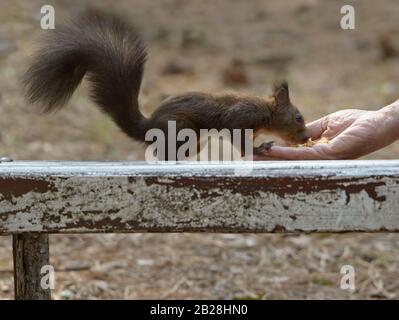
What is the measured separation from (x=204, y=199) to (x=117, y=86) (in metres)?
1.27

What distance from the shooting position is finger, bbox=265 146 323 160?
2.67m

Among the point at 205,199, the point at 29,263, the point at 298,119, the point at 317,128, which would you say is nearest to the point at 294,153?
the point at 317,128

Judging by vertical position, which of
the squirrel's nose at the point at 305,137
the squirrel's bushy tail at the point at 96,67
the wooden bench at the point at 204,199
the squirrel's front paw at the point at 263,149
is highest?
the squirrel's bushy tail at the point at 96,67

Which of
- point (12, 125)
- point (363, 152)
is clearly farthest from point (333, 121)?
point (12, 125)

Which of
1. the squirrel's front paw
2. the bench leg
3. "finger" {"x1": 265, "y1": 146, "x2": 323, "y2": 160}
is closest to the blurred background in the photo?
the squirrel's front paw

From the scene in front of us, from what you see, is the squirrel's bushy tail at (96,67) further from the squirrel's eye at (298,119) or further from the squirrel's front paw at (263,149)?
the squirrel's eye at (298,119)

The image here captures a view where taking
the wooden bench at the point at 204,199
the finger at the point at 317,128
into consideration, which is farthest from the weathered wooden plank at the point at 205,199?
the finger at the point at 317,128

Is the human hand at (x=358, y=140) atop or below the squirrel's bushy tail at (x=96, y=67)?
below

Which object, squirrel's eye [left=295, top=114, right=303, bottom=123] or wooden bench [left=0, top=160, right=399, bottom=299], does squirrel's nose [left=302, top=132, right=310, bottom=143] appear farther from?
wooden bench [left=0, top=160, right=399, bottom=299]

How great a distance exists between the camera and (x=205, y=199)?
201cm

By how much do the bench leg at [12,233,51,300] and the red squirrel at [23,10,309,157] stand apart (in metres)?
0.68

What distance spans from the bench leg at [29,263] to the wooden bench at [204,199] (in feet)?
0.70

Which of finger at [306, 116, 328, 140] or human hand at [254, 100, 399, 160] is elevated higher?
finger at [306, 116, 328, 140]

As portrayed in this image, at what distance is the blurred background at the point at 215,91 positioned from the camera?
12.6ft
